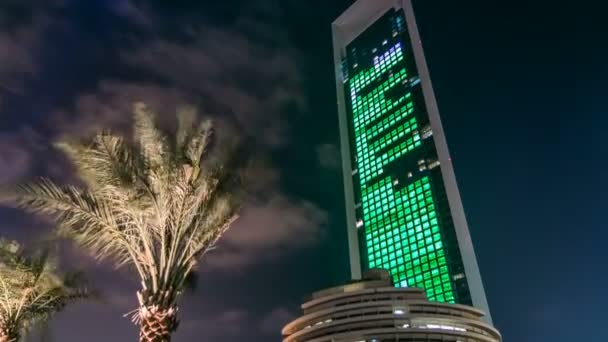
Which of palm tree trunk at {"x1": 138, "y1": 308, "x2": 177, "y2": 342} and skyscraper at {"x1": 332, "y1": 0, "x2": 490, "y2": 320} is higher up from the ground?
skyscraper at {"x1": 332, "y1": 0, "x2": 490, "y2": 320}

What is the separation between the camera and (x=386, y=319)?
194 ft

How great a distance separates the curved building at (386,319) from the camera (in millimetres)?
57344

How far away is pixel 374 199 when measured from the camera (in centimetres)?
10494

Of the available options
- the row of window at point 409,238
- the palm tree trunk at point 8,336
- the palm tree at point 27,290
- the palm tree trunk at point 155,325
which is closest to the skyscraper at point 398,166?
the row of window at point 409,238

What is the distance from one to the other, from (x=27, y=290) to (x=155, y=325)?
973cm

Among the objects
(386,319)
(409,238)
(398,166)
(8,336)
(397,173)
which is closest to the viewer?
(8,336)

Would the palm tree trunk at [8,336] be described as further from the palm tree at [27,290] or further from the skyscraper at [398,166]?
the skyscraper at [398,166]

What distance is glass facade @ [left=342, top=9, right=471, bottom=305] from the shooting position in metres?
86.2

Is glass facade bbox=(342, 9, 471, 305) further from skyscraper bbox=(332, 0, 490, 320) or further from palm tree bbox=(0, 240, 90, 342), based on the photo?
palm tree bbox=(0, 240, 90, 342)

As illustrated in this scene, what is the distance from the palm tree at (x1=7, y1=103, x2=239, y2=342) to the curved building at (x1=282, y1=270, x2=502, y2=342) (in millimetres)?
51601

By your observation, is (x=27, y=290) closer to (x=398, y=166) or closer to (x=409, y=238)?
(x=409, y=238)

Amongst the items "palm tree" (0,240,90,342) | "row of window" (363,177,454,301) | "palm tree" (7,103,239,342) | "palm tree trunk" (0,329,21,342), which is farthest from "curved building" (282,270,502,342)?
"palm tree" (7,103,239,342)

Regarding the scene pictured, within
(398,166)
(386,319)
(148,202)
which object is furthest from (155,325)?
(398,166)

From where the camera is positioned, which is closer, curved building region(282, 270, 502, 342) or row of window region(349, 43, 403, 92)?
curved building region(282, 270, 502, 342)
